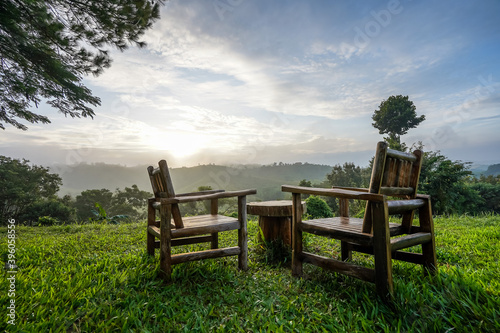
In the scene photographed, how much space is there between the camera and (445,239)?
4.41m

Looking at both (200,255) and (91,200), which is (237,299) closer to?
(200,255)

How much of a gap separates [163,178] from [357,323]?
7.18 ft

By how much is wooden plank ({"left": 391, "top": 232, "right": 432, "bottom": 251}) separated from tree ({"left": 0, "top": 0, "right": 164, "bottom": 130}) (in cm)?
658

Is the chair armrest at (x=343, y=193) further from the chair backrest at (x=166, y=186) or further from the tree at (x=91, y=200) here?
the tree at (x=91, y=200)

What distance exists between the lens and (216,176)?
35188 mm

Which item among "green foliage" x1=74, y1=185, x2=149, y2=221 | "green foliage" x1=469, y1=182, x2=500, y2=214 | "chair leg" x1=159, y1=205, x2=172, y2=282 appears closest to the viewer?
"chair leg" x1=159, y1=205, x2=172, y2=282

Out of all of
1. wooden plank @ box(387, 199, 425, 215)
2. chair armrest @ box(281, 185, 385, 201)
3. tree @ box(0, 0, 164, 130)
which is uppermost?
tree @ box(0, 0, 164, 130)

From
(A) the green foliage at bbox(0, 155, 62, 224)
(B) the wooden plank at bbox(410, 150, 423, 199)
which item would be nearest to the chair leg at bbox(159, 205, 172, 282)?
(B) the wooden plank at bbox(410, 150, 423, 199)

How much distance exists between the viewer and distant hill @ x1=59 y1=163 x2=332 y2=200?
3406 cm

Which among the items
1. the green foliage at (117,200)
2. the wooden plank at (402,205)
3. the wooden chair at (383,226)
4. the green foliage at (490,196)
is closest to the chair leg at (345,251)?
the wooden chair at (383,226)

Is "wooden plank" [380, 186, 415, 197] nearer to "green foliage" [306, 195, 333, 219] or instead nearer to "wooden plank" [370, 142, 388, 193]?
"wooden plank" [370, 142, 388, 193]

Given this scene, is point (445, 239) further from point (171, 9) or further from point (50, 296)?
point (171, 9)

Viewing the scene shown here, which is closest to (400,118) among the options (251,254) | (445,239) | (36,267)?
(445,239)

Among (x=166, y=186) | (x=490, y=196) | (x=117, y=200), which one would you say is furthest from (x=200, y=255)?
(x=117, y=200)
